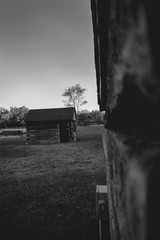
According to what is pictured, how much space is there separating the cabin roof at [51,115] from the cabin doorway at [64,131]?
81cm

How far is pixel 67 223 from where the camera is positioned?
3.62 meters

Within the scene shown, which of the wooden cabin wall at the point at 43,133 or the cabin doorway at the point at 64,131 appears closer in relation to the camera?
the wooden cabin wall at the point at 43,133

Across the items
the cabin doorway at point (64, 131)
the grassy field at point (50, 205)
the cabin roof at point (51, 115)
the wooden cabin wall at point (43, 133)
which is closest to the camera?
the grassy field at point (50, 205)

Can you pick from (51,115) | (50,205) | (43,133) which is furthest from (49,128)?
(50,205)

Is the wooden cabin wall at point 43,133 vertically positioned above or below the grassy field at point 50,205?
above

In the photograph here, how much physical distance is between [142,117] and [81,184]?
226 inches

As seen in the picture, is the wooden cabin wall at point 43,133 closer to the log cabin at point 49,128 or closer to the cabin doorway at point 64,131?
the log cabin at point 49,128

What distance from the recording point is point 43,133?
20109 millimetres

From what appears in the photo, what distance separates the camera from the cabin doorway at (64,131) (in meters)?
21.0

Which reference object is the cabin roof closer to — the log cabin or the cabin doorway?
the log cabin

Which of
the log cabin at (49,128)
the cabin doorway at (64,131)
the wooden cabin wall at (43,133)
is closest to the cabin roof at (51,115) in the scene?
the log cabin at (49,128)

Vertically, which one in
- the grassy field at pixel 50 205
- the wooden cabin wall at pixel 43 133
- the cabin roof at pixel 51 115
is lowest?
the grassy field at pixel 50 205

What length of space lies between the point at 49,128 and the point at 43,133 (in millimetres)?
831

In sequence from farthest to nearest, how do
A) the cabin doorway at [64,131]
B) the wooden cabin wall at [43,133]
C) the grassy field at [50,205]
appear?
1. the cabin doorway at [64,131]
2. the wooden cabin wall at [43,133]
3. the grassy field at [50,205]
